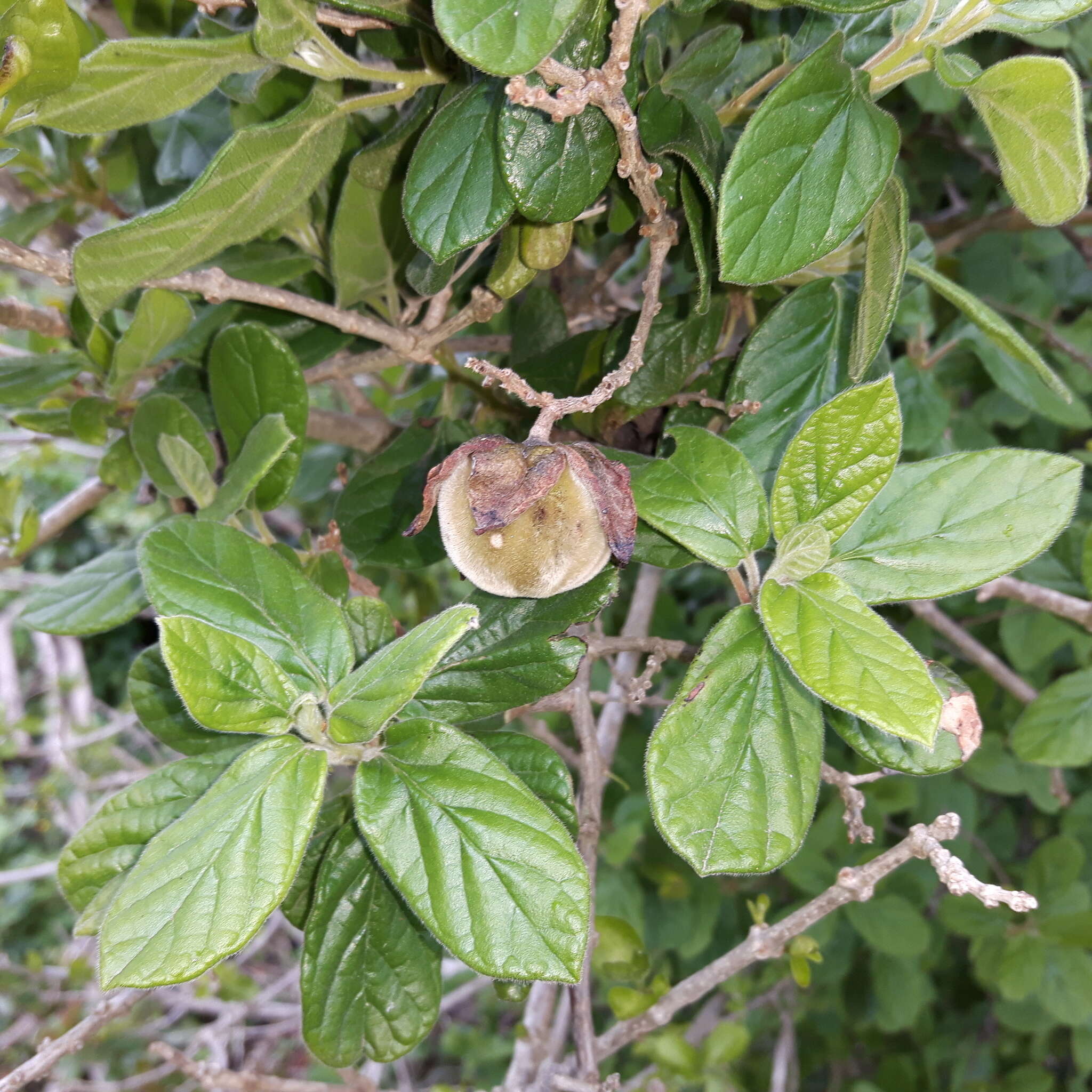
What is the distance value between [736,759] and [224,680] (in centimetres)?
33

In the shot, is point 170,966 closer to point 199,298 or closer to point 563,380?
point 563,380

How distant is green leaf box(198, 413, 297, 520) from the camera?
30.3 inches

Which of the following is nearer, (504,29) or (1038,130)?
(504,29)

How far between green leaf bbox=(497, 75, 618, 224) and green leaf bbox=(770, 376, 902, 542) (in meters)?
0.22

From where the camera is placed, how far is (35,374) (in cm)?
100

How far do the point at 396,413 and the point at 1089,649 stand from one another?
1231 millimetres

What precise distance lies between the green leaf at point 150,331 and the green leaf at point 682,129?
1.54 ft

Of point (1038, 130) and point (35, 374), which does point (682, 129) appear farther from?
point (35, 374)

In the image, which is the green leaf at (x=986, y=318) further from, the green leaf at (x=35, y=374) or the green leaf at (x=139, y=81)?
the green leaf at (x=35, y=374)

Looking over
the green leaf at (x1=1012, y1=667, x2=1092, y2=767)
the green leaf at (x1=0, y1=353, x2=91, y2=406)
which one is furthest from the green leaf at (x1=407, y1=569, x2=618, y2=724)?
the green leaf at (x1=1012, y1=667, x2=1092, y2=767)

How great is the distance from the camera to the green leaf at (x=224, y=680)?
1.85 feet

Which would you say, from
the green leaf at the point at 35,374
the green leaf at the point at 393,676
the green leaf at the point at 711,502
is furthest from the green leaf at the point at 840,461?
the green leaf at the point at 35,374

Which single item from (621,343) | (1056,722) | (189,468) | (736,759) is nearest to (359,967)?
(736,759)

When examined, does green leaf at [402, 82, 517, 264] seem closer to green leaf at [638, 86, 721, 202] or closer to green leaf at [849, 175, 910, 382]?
green leaf at [638, 86, 721, 202]
